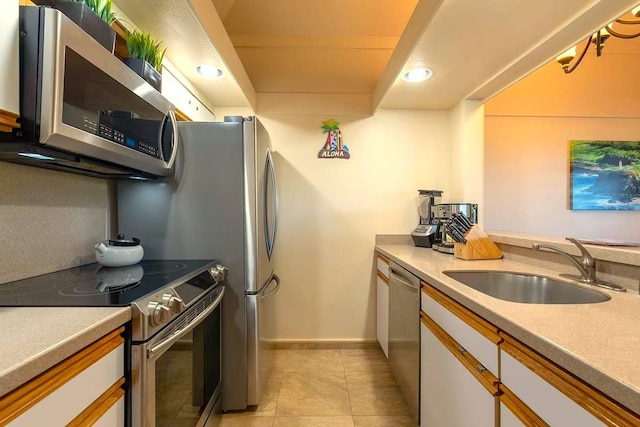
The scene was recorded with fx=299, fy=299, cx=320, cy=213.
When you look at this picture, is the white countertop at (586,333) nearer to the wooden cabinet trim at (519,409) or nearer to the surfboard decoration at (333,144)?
the wooden cabinet trim at (519,409)

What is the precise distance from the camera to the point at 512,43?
1.59 meters

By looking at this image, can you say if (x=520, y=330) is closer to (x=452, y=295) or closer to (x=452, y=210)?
(x=452, y=295)

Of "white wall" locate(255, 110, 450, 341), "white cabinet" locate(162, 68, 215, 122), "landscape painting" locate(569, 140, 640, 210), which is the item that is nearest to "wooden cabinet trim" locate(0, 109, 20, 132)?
"white cabinet" locate(162, 68, 215, 122)

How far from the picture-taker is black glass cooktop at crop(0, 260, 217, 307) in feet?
2.82

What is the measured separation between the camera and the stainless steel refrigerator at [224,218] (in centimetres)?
169

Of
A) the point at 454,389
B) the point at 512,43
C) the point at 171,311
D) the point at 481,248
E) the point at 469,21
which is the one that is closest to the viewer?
the point at 171,311

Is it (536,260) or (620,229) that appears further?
(620,229)

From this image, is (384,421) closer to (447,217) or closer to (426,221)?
(447,217)

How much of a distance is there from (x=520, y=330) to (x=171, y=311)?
3.36ft

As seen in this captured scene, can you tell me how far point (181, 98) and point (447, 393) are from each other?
2.16 meters

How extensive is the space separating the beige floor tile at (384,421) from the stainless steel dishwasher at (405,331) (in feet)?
0.36

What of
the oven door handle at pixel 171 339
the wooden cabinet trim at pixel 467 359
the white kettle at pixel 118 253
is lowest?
the wooden cabinet trim at pixel 467 359

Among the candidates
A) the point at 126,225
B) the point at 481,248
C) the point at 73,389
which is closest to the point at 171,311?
the point at 73,389

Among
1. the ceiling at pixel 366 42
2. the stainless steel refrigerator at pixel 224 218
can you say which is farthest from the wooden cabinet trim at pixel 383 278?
the ceiling at pixel 366 42
